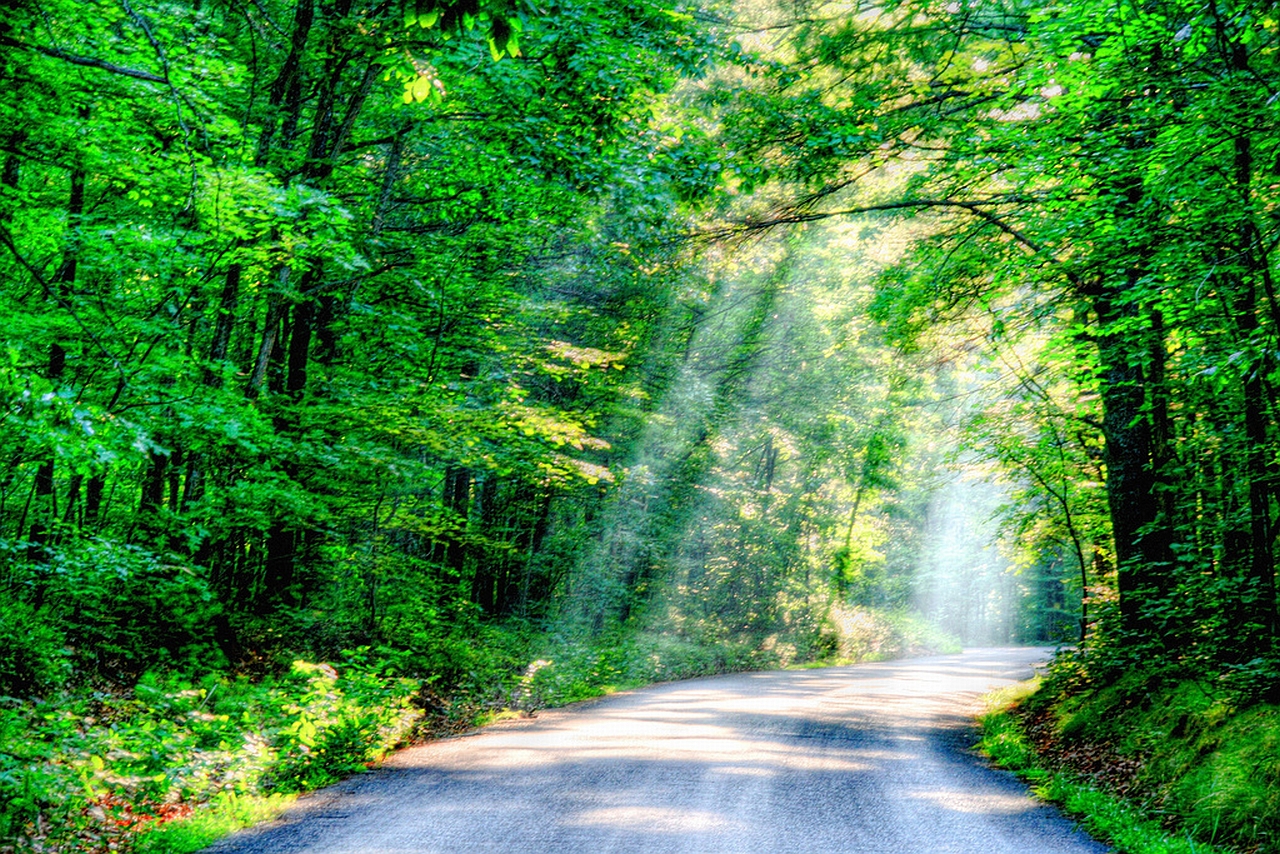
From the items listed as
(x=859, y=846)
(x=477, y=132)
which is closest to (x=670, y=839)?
(x=859, y=846)

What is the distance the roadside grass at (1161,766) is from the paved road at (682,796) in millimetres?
385

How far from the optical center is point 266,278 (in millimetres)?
10172

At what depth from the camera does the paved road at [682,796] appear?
5516 mm

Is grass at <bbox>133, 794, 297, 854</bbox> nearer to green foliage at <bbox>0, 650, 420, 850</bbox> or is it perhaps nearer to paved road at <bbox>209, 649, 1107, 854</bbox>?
green foliage at <bbox>0, 650, 420, 850</bbox>

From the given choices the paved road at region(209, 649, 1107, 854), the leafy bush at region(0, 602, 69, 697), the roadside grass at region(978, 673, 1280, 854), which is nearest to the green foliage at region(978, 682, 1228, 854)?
the roadside grass at region(978, 673, 1280, 854)

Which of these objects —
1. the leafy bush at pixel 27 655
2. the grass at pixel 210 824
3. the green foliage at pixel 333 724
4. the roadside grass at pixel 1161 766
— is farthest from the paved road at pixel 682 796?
the leafy bush at pixel 27 655

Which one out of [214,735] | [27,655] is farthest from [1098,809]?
[27,655]

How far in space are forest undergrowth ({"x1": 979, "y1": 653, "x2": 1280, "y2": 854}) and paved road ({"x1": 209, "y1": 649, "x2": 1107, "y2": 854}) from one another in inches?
17.0

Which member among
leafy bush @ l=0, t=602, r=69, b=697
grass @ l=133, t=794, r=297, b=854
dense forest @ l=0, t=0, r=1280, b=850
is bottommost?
grass @ l=133, t=794, r=297, b=854

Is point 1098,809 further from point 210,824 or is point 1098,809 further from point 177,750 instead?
point 177,750

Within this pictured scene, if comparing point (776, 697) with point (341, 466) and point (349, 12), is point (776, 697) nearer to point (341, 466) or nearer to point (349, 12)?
point (341, 466)

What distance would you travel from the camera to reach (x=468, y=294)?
1361 centimetres

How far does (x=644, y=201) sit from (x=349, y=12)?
5018 mm

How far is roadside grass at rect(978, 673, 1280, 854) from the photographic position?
19.2 ft
